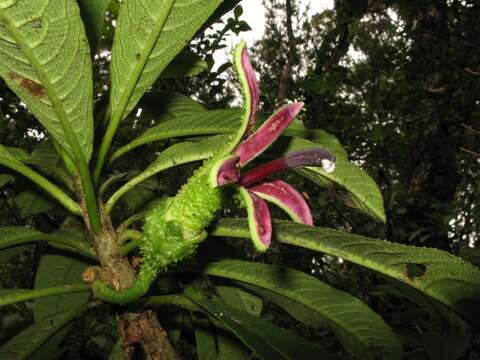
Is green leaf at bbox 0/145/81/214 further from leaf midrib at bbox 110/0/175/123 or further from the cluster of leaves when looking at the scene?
leaf midrib at bbox 110/0/175/123

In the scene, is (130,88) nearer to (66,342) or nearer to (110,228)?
(110,228)

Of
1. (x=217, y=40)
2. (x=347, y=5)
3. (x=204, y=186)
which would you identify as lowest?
(x=204, y=186)

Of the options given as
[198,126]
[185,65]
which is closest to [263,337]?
[198,126]

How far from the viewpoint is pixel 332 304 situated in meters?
1.42

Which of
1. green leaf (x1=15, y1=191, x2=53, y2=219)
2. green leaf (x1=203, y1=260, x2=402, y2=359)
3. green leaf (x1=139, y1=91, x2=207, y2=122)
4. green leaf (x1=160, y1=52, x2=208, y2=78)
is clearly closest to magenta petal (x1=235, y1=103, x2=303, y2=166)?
green leaf (x1=203, y1=260, x2=402, y2=359)

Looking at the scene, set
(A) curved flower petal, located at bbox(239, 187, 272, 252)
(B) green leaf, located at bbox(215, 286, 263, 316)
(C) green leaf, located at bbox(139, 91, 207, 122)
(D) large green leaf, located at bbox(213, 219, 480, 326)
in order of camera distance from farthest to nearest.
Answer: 1. (C) green leaf, located at bbox(139, 91, 207, 122)
2. (B) green leaf, located at bbox(215, 286, 263, 316)
3. (D) large green leaf, located at bbox(213, 219, 480, 326)
4. (A) curved flower petal, located at bbox(239, 187, 272, 252)

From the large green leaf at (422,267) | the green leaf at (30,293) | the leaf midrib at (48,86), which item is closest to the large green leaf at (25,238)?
the green leaf at (30,293)

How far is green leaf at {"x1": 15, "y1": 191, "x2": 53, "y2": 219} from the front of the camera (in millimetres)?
1842

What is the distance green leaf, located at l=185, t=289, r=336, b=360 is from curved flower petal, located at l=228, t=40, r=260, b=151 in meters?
0.38

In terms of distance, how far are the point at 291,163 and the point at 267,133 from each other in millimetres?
85

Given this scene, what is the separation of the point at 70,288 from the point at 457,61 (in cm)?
523

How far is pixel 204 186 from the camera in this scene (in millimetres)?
1012

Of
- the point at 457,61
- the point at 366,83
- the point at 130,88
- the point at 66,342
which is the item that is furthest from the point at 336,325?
the point at 366,83

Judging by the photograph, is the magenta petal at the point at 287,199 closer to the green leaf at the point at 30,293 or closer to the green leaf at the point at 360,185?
the green leaf at the point at 360,185
